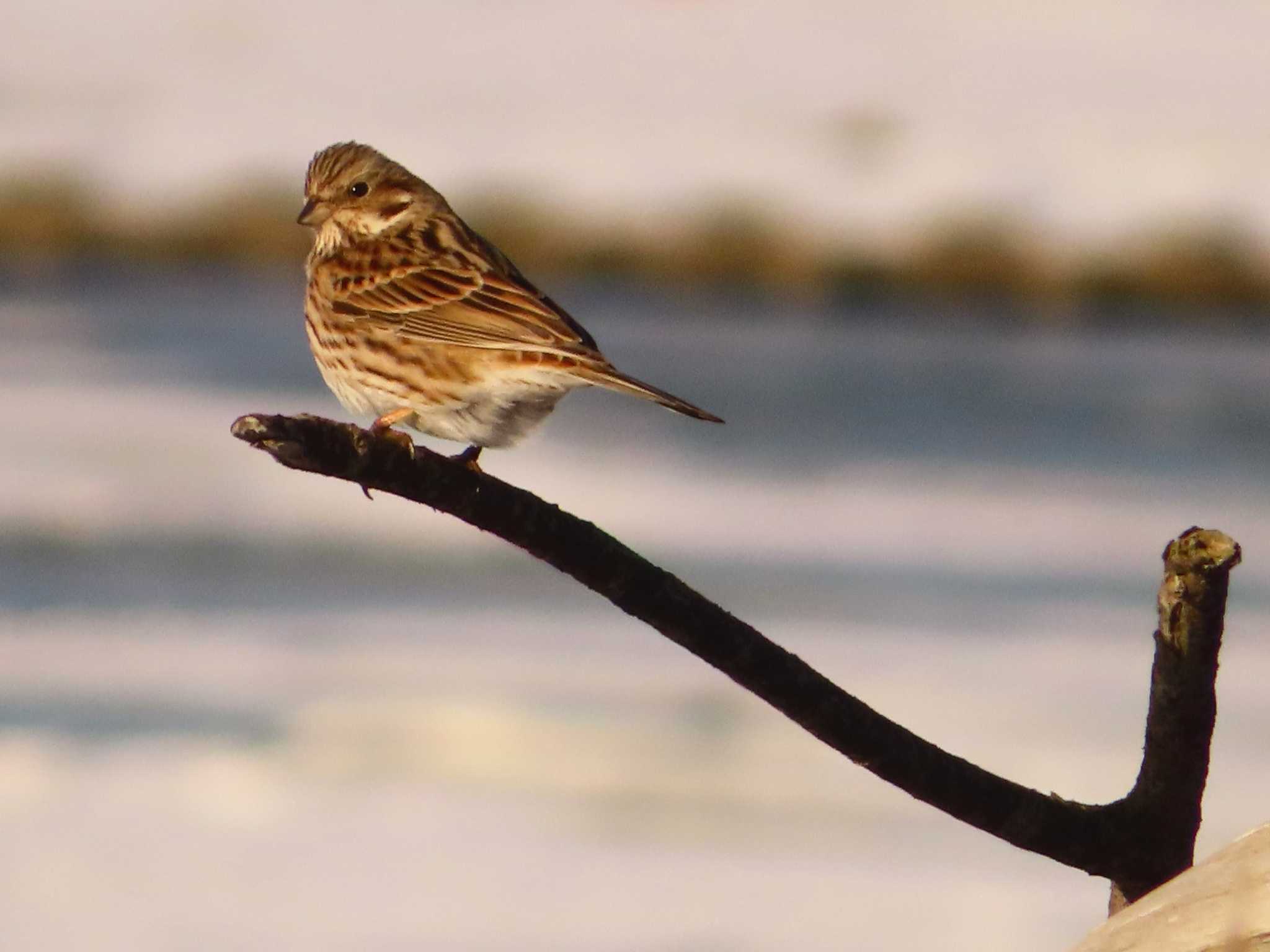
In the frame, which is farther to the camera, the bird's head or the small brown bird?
the bird's head

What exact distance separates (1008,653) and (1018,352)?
357 inches

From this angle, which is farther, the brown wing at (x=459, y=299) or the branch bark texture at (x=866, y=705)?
the brown wing at (x=459, y=299)

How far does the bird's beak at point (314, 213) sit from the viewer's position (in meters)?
6.81

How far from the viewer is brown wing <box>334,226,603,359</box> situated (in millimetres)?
5547

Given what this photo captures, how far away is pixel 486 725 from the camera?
9.49m

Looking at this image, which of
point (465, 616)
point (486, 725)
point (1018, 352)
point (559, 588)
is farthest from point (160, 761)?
point (1018, 352)

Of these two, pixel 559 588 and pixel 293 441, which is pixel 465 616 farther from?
pixel 293 441

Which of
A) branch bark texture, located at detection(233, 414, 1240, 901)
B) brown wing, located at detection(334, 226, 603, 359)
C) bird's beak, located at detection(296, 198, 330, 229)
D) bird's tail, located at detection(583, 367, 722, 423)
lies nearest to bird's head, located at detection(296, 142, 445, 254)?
bird's beak, located at detection(296, 198, 330, 229)

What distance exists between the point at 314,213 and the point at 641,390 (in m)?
2.58

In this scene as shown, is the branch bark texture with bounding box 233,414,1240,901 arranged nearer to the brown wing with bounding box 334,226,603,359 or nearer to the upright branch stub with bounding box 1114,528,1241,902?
the upright branch stub with bounding box 1114,528,1241,902

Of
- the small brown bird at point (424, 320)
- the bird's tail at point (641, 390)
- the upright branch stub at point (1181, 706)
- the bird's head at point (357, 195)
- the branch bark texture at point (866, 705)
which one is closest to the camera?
the branch bark texture at point (866, 705)

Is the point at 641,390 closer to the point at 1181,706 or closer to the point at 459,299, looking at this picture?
the point at 459,299

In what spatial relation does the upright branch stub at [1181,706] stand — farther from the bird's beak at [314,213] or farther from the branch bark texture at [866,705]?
the bird's beak at [314,213]

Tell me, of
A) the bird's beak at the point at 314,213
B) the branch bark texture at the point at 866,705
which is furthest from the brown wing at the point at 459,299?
the branch bark texture at the point at 866,705
